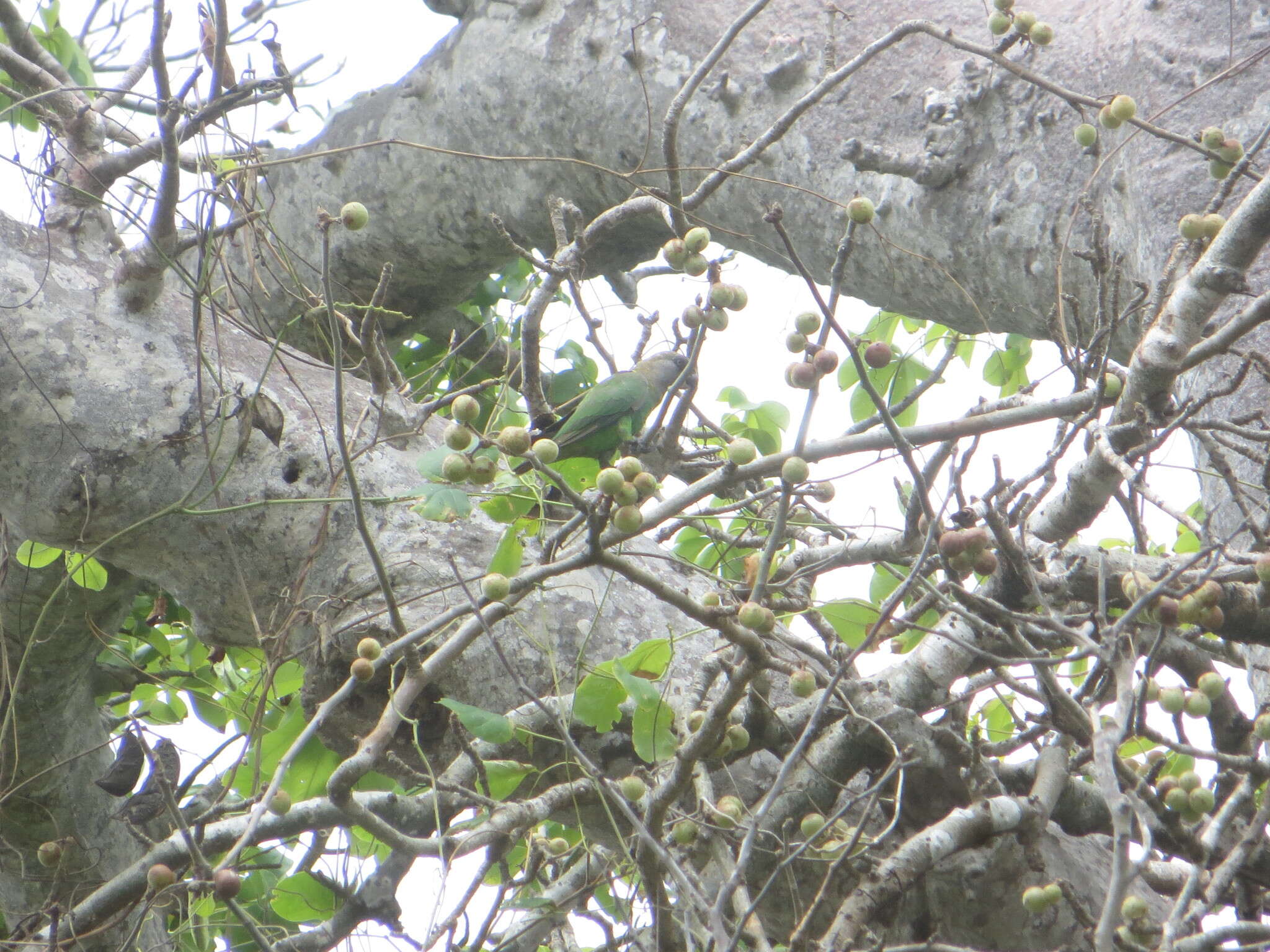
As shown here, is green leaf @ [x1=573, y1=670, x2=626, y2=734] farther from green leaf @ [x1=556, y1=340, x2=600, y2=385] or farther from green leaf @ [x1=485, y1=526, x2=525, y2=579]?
green leaf @ [x1=556, y1=340, x2=600, y2=385]

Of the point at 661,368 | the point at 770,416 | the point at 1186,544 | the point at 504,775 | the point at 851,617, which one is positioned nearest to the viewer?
the point at 504,775

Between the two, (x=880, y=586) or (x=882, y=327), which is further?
(x=882, y=327)

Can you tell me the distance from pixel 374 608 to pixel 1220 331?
112 cm

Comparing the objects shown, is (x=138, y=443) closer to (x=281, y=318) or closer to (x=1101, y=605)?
(x=281, y=318)

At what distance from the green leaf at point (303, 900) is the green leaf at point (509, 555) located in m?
0.70

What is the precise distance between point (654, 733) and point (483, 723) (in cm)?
20

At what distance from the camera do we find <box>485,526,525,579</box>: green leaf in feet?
4.44

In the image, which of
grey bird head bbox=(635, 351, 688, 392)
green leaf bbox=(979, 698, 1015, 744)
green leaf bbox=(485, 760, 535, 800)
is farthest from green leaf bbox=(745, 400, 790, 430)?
green leaf bbox=(485, 760, 535, 800)

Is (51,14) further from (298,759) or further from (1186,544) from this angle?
(1186,544)

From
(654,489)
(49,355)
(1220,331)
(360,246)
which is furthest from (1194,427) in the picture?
(360,246)

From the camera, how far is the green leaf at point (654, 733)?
124cm

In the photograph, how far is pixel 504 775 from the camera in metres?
1.30

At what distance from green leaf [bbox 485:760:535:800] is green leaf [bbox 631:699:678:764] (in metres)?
0.14

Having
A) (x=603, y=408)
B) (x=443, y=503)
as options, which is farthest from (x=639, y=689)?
(x=603, y=408)
